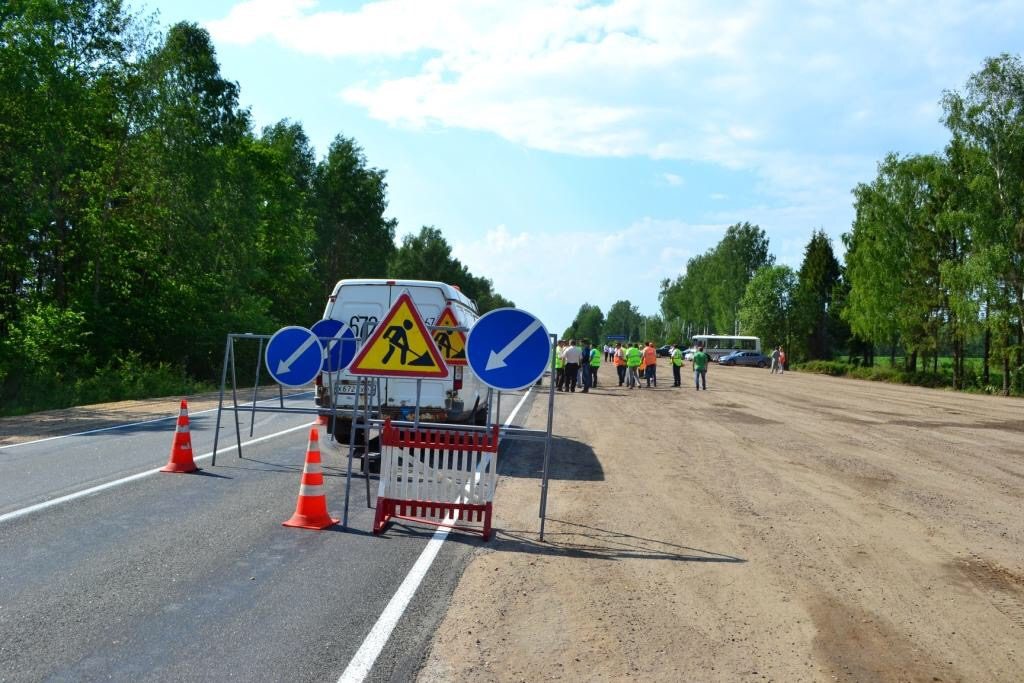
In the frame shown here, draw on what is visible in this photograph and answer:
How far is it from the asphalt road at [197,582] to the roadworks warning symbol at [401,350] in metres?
1.43

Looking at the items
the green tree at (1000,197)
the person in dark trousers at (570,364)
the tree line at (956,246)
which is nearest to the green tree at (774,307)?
the tree line at (956,246)

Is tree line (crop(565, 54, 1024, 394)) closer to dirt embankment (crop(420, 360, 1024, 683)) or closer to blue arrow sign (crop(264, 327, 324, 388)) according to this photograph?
dirt embankment (crop(420, 360, 1024, 683))

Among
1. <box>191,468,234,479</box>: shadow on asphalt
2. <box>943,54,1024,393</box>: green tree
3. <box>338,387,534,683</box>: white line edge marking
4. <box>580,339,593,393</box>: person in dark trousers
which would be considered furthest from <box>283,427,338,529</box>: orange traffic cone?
<box>943,54,1024,393</box>: green tree

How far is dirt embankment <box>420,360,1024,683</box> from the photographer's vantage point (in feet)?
15.5

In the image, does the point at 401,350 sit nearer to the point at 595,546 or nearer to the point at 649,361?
the point at 595,546

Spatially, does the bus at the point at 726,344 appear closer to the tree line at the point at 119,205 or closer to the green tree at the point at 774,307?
the green tree at the point at 774,307

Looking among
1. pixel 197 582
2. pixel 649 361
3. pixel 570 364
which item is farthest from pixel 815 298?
pixel 197 582

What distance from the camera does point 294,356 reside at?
10211 millimetres

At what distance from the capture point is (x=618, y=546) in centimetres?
739

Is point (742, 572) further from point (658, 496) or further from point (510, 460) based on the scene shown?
point (510, 460)

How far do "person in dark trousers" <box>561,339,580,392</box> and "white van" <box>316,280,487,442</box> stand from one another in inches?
640

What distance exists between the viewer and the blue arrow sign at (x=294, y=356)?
10.1 meters

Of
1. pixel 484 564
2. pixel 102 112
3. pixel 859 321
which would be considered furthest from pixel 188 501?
pixel 859 321

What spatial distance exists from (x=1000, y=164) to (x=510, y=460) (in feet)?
126
